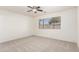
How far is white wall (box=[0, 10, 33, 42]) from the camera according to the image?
11.2ft

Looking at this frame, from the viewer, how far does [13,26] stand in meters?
3.91

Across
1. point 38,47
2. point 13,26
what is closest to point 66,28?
point 38,47

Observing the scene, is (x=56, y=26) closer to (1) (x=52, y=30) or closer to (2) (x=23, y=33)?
(1) (x=52, y=30)

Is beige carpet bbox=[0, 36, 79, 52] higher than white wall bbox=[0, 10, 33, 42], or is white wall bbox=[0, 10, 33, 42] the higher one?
white wall bbox=[0, 10, 33, 42]

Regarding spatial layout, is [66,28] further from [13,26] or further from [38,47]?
[13,26]

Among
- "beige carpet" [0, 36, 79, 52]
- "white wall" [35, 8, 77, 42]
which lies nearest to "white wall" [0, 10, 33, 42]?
"beige carpet" [0, 36, 79, 52]

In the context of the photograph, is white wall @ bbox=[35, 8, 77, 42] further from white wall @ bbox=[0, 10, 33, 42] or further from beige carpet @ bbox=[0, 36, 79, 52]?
white wall @ bbox=[0, 10, 33, 42]

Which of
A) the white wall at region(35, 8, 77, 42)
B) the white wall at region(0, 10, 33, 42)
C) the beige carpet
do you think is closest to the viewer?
the beige carpet

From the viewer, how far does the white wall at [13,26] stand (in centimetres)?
342

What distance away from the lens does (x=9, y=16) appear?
3693 mm

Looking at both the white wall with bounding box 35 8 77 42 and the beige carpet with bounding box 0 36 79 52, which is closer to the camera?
the beige carpet with bounding box 0 36 79 52

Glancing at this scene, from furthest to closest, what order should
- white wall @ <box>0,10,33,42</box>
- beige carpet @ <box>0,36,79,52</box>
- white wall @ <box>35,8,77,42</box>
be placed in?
white wall @ <box>0,10,33,42</box>
white wall @ <box>35,8,77,42</box>
beige carpet @ <box>0,36,79,52</box>

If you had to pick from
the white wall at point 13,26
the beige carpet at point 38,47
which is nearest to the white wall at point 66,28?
the beige carpet at point 38,47
